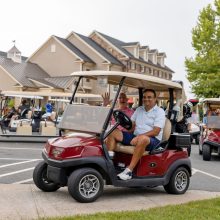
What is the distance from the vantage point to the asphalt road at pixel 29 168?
322 inches

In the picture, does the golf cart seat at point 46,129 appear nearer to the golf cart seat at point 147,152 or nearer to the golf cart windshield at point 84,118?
the golf cart windshield at point 84,118

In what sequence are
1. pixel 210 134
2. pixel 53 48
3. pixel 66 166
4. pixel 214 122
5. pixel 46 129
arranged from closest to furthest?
1. pixel 66 166
2. pixel 210 134
3. pixel 214 122
4. pixel 46 129
5. pixel 53 48

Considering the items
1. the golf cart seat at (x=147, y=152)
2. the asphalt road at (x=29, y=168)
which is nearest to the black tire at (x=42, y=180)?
the golf cart seat at (x=147, y=152)

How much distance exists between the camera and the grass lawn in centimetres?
525

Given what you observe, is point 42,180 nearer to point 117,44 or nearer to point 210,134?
point 210,134

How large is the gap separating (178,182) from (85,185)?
1.71 metres

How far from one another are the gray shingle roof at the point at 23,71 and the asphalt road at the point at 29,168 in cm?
3009

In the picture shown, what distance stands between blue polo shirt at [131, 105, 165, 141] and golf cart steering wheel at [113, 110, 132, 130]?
14.1 inches

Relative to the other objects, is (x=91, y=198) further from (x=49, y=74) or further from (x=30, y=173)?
(x=49, y=74)

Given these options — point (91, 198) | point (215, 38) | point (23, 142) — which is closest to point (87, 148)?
point (91, 198)

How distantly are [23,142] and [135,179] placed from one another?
10.7 m

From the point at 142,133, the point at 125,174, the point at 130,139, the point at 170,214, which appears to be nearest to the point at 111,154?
the point at 125,174

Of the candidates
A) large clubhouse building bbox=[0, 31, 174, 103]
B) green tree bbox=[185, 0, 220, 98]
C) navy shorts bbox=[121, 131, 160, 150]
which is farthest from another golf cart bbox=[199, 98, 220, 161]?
large clubhouse building bbox=[0, 31, 174, 103]

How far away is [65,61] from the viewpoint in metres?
49.2
